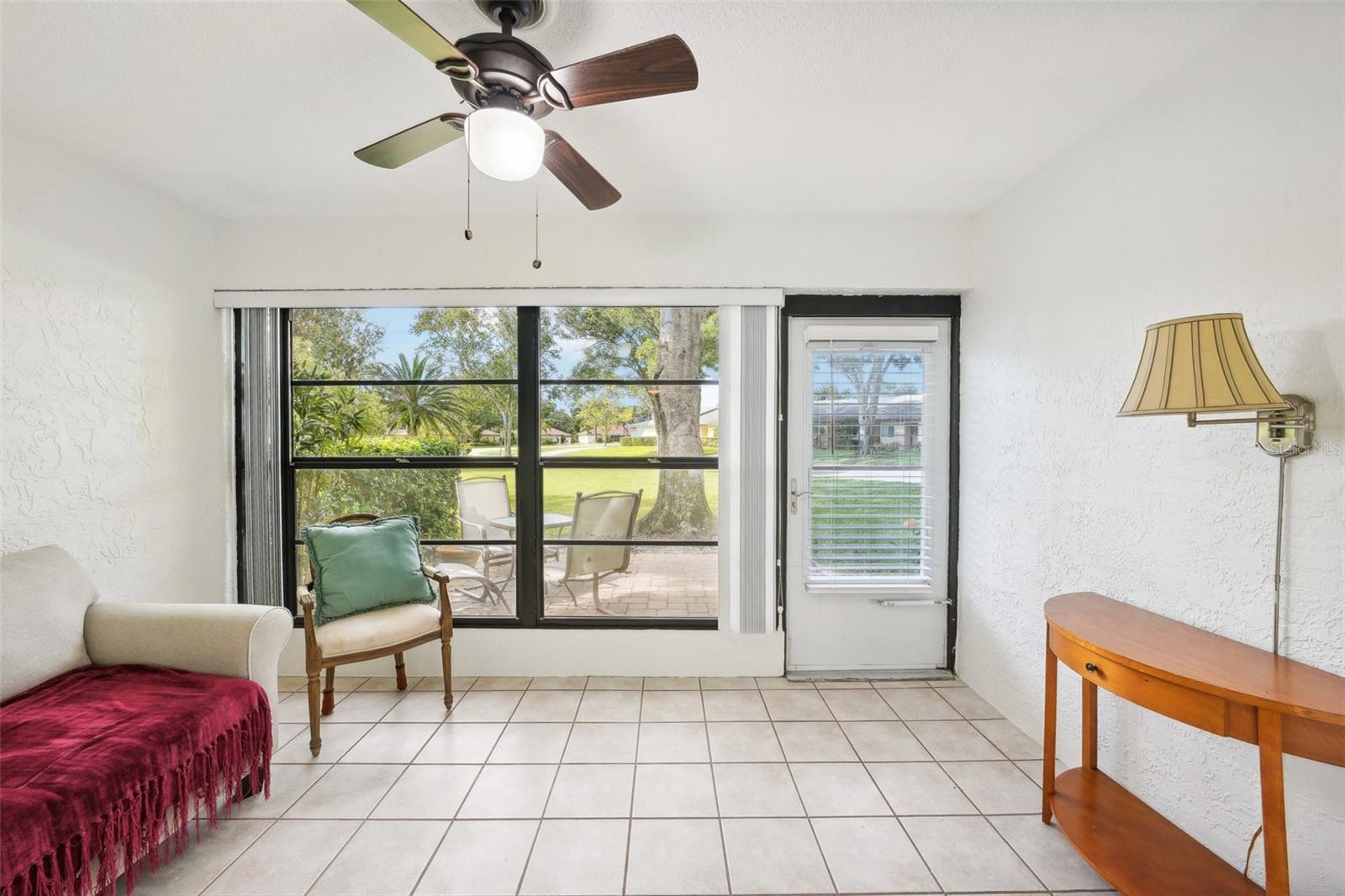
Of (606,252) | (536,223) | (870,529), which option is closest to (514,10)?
(536,223)

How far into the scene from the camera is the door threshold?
3152 mm

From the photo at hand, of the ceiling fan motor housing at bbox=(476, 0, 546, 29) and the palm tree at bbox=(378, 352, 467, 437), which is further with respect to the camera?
the palm tree at bbox=(378, 352, 467, 437)

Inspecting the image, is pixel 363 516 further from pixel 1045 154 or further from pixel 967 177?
pixel 1045 154

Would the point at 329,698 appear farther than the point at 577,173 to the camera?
Yes

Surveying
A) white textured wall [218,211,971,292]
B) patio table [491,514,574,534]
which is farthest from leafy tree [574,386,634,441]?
white textured wall [218,211,971,292]

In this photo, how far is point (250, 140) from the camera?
89.0 inches

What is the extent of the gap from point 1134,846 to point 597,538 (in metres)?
2.50

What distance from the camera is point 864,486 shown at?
3209 mm

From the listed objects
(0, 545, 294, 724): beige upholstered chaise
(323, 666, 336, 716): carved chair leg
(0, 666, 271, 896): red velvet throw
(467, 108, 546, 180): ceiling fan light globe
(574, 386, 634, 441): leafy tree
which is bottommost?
(323, 666, 336, 716): carved chair leg

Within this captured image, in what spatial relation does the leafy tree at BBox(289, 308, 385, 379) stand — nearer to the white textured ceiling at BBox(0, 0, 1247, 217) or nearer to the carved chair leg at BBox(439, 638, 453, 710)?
the white textured ceiling at BBox(0, 0, 1247, 217)

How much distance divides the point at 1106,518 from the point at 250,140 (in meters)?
3.70

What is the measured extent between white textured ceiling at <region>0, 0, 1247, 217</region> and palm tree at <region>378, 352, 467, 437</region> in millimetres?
901

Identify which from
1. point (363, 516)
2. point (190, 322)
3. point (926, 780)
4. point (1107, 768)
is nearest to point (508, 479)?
point (363, 516)

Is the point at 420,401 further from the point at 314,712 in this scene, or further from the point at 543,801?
the point at 543,801
